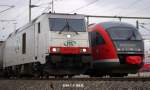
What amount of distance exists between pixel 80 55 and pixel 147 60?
1047 inches

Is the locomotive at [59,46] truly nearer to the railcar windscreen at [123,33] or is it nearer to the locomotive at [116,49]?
the locomotive at [116,49]

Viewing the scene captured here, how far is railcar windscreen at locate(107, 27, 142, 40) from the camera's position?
60.8ft

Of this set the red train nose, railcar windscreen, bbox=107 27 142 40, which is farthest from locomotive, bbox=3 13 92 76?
the red train nose

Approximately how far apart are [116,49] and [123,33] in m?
1.25

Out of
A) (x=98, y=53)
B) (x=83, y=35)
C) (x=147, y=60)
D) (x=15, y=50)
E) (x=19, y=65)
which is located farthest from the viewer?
(x=147, y=60)

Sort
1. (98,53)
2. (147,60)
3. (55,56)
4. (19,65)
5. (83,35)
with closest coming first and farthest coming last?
(55,56)
(83,35)
(98,53)
(19,65)
(147,60)

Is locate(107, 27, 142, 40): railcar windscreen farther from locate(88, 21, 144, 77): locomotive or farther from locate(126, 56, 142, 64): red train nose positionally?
locate(126, 56, 142, 64): red train nose

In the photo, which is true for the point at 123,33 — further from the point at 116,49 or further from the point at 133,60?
the point at 133,60

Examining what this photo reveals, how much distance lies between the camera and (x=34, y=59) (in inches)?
721

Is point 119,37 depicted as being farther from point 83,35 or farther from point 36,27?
point 36,27

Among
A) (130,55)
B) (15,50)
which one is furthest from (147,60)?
(130,55)

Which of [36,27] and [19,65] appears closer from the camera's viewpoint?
[36,27]

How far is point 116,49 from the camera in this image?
17953 mm

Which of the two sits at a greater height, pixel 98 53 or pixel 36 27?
pixel 36 27
